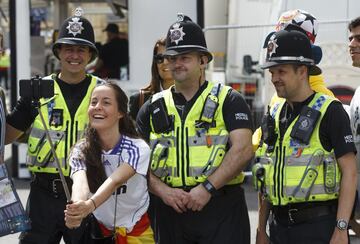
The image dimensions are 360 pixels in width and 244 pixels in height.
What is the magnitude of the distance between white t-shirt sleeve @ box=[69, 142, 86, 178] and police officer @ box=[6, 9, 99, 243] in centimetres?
35

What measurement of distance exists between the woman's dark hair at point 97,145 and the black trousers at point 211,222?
1.58 ft

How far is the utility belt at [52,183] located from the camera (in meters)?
4.91

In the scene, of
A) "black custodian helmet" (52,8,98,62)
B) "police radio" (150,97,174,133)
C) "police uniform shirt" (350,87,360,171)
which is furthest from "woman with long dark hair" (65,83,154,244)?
"police uniform shirt" (350,87,360,171)

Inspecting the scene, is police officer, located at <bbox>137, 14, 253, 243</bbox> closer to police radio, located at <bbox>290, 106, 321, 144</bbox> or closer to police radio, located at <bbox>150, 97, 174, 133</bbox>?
police radio, located at <bbox>150, 97, 174, 133</bbox>

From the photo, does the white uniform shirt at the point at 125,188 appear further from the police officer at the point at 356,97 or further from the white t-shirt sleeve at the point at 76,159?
the police officer at the point at 356,97

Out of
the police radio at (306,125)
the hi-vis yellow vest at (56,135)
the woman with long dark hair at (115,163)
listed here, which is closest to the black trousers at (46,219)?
the hi-vis yellow vest at (56,135)

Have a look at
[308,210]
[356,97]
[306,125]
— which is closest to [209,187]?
[308,210]

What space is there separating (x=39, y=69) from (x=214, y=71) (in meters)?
2.50

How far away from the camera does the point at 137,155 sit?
4430mm

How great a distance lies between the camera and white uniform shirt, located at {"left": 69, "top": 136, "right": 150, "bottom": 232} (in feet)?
14.6

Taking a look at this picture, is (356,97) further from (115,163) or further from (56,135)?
(56,135)

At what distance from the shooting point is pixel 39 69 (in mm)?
11227

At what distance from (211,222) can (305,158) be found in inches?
28.8

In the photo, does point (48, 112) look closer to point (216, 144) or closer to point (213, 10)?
point (216, 144)
